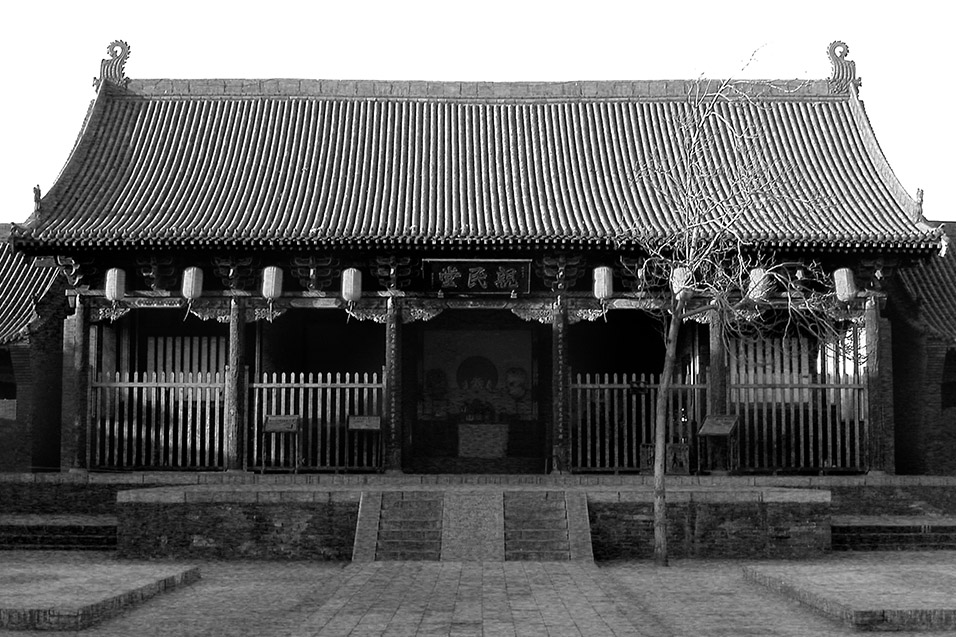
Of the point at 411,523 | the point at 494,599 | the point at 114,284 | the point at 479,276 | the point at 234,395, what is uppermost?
the point at 479,276

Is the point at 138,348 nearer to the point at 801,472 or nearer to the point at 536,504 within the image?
the point at 536,504

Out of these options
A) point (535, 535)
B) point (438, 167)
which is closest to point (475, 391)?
point (438, 167)

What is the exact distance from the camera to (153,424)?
22.5 metres

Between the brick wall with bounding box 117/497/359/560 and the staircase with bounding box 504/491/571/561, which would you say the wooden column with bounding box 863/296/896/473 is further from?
the brick wall with bounding box 117/497/359/560

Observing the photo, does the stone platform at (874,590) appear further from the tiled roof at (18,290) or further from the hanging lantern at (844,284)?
the tiled roof at (18,290)

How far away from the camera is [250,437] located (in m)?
22.9

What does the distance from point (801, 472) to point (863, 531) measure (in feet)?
10.9

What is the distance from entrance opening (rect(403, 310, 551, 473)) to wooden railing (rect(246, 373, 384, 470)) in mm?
2302

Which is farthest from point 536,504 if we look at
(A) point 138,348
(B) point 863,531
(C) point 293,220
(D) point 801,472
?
(A) point 138,348


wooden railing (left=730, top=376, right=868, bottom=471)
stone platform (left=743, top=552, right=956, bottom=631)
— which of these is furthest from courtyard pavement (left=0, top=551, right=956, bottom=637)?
wooden railing (left=730, top=376, right=868, bottom=471)

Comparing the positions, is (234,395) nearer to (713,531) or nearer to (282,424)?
(282,424)

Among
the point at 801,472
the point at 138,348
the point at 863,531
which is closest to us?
the point at 863,531

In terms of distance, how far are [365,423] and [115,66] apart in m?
10.1

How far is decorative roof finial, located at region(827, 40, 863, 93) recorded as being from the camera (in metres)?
26.9
